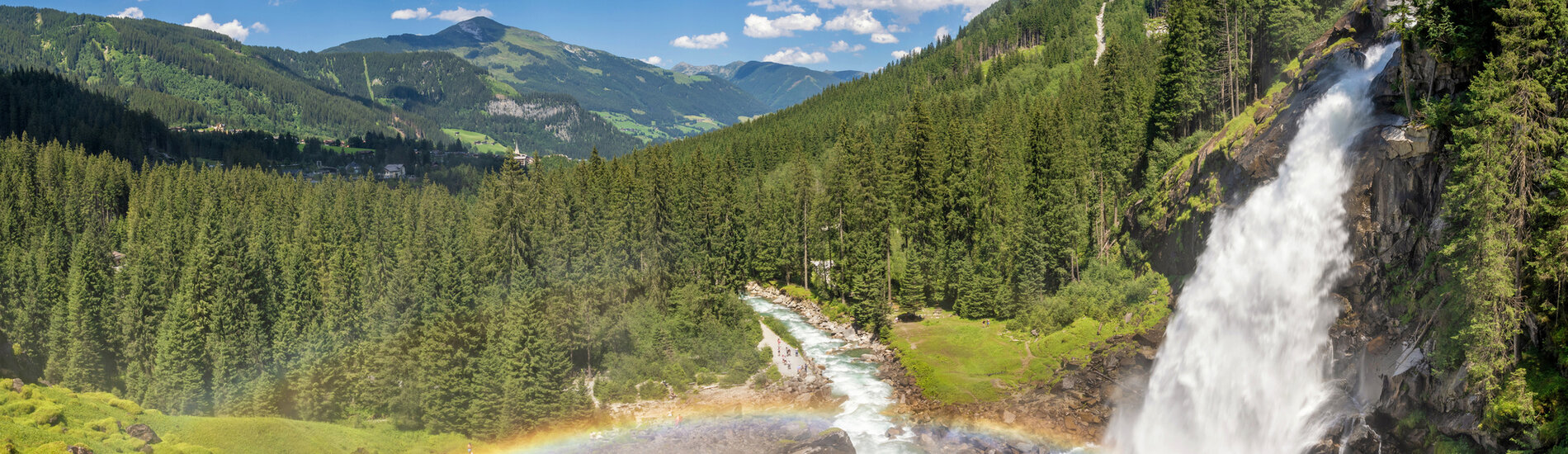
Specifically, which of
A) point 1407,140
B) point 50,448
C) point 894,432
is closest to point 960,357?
point 894,432

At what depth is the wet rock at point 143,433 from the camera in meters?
39.5

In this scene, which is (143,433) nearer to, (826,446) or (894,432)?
(826,446)

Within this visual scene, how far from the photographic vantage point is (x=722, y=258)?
74375 millimetres

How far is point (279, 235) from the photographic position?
8556 cm

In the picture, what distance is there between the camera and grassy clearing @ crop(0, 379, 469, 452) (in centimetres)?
3544

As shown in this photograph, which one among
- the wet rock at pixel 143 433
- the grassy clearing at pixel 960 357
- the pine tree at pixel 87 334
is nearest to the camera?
the wet rock at pixel 143 433

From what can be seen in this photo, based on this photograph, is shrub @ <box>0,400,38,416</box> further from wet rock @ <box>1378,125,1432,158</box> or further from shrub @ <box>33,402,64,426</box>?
wet rock @ <box>1378,125,1432,158</box>

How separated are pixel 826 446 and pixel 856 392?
11050mm

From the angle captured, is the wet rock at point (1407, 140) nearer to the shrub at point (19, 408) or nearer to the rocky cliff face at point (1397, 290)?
the rocky cliff face at point (1397, 290)

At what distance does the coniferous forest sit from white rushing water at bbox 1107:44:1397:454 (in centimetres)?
541

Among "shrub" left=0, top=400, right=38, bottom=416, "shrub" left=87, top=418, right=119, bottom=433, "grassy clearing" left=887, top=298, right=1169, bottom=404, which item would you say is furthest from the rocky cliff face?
"shrub" left=0, top=400, right=38, bottom=416

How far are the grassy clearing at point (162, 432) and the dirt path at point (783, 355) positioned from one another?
74.0 ft

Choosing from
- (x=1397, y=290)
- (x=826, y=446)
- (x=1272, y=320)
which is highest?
A: (x=1397, y=290)

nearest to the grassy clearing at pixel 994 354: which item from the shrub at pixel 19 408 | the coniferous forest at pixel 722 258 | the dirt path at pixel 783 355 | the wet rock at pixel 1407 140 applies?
the coniferous forest at pixel 722 258
